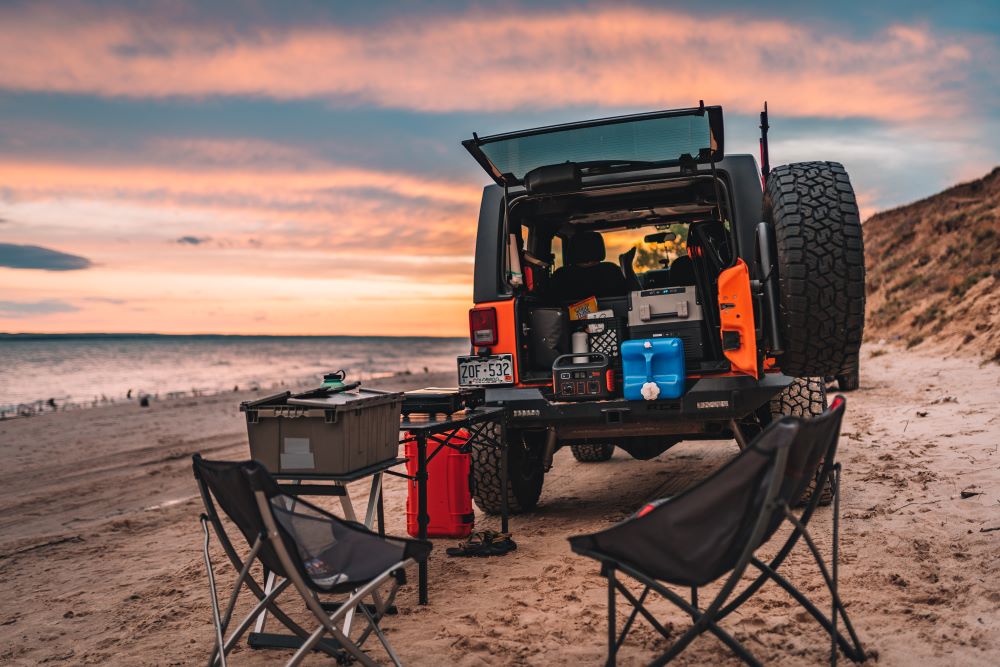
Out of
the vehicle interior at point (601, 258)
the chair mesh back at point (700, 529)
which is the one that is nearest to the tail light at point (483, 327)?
the vehicle interior at point (601, 258)

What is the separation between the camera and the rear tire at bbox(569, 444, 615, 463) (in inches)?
332

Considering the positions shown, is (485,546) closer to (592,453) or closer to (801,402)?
(801,402)

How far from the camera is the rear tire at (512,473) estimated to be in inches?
218

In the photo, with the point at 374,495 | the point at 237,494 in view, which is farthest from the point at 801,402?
the point at 237,494

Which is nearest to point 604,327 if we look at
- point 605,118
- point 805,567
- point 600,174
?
point 600,174

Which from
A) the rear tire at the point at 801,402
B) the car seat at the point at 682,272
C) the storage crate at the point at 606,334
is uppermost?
the car seat at the point at 682,272

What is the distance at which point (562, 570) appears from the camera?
4.39 m

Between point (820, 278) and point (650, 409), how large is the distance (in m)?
1.27

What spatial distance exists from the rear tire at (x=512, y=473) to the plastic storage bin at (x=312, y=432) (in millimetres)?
1987

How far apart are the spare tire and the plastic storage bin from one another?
247 cm

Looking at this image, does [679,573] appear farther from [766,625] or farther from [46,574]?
[46,574]

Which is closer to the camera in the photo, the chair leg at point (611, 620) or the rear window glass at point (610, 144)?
the chair leg at point (611, 620)

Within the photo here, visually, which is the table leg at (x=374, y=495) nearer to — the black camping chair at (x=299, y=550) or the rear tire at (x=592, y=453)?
the black camping chair at (x=299, y=550)

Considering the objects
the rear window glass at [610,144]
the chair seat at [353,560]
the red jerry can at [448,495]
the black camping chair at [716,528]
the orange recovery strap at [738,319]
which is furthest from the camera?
the red jerry can at [448,495]
